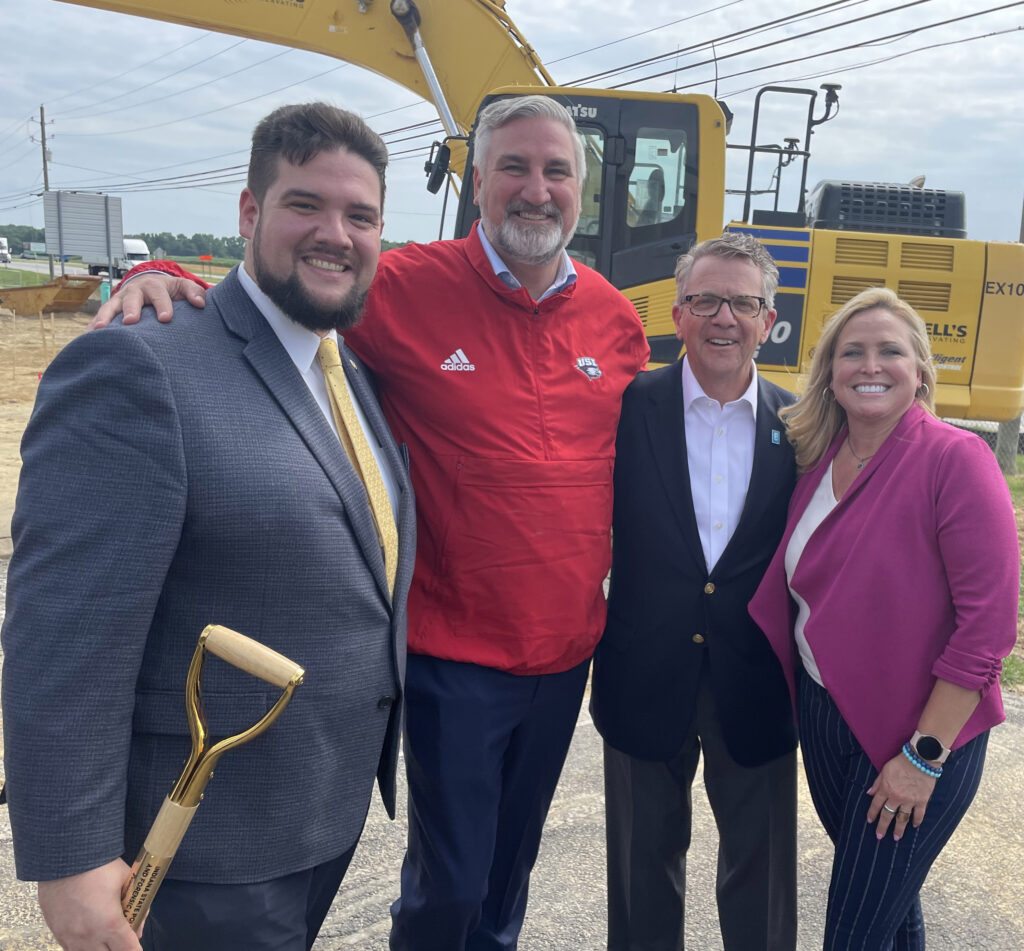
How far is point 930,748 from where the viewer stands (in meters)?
2.01

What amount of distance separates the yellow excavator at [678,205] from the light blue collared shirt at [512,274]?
385 cm

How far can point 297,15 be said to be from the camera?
7898 mm

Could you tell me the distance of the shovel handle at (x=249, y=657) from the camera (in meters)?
1.41

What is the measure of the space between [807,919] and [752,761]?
96cm

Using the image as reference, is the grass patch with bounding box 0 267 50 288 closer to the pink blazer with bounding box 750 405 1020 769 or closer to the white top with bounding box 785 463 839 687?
the white top with bounding box 785 463 839 687

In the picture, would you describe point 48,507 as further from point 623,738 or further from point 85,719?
point 623,738

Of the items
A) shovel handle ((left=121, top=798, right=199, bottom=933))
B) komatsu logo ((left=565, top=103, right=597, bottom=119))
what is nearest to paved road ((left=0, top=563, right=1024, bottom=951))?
shovel handle ((left=121, top=798, right=199, bottom=933))

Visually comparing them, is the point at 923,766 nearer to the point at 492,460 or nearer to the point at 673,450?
the point at 673,450

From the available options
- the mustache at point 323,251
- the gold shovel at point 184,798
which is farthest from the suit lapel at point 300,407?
the gold shovel at point 184,798

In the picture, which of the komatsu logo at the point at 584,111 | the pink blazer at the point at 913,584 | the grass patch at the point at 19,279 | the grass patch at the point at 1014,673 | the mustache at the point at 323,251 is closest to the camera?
the mustache at the point at 323,251

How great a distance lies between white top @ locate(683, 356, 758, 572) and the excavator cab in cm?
393

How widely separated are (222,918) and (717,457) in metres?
1.64

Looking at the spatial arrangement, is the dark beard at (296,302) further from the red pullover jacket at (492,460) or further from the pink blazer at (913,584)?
the pink blazer at (913,584)

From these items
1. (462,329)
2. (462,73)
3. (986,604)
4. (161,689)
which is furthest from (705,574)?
(462,73)
